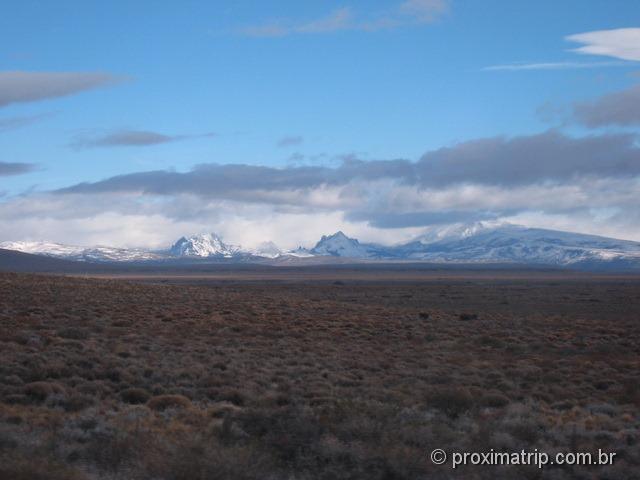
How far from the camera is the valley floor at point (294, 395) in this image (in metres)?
9.91

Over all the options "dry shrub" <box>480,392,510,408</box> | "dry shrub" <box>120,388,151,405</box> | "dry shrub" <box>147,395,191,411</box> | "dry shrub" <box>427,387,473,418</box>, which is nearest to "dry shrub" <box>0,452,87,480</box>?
"dry shrub" <box>147,395,191,411</box>

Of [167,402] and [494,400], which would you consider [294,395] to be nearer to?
[167,402]

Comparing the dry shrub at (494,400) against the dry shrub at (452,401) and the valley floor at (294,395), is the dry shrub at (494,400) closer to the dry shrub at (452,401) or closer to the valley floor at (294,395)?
the valley floor at (294,395)

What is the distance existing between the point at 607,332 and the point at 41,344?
26959 mm

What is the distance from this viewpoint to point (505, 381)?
64.9 feet

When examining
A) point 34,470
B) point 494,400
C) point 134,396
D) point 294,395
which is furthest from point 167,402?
point 494,400

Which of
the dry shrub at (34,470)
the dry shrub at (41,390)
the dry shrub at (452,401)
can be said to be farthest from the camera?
the dry shrub at (41,390)

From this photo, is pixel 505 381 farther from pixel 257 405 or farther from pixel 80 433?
pixel 80 433

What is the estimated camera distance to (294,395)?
648 inches

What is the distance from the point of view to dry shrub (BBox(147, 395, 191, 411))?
14.8m

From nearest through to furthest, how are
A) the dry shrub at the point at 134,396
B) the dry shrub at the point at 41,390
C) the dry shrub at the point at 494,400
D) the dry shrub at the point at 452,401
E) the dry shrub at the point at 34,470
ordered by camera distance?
1. the dry shrub at the point at 34,470
2. the dry shrub at the point at 452,401
3. the dry shrub at the point at 41,390
4. the dry shrub at the point at 134,396
5. the dry shrub at the point at 494,400

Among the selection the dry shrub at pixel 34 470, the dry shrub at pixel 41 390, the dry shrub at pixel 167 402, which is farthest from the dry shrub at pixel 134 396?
the dry shrub at pixel 34 470

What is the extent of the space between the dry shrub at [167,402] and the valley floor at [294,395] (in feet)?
0.14

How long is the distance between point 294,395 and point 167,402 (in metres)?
2.97
